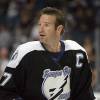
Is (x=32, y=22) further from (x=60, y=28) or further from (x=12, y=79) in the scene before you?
(x=12, y=79)

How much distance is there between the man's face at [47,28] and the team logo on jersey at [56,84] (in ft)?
0.78

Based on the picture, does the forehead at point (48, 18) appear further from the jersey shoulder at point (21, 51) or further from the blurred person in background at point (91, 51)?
the blurred person in background at point (91, 51)

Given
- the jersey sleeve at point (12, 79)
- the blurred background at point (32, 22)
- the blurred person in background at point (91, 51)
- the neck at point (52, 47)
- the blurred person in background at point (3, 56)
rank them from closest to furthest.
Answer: the jersey sleeve at point (12, 79) → the neck at point (52, 47) → the blurred person in background at point (91, 51) → the blurred person in background at point (3, 56) → the blurred background at point (32, 22)

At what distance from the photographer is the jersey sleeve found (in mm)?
3578

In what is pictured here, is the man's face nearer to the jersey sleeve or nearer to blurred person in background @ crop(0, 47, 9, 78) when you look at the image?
the jersey sleeve

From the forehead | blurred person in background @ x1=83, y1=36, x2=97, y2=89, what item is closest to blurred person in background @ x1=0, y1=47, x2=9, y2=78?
blurred person in background @ x1=83, y1=36, x2=97, y2=89

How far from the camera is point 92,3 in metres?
9.06

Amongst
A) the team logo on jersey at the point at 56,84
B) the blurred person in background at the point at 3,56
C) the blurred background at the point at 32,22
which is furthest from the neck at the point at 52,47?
the blurred background at the point at 32,22

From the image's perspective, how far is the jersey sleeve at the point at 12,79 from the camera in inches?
141

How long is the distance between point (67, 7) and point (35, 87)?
542cm

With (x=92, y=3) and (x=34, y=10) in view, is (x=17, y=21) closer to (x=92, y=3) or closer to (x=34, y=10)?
(x=34, y=10)

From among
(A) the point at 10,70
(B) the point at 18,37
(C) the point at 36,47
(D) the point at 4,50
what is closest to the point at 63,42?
(C) the point at 36,47

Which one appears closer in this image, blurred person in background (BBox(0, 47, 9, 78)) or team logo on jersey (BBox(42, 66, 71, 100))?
team logo on jersey (BBox(42, 66, 71, 100))

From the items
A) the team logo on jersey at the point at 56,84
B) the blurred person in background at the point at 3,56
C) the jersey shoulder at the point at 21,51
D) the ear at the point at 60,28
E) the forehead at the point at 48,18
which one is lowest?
the blurred person in background at the point at 3,56
